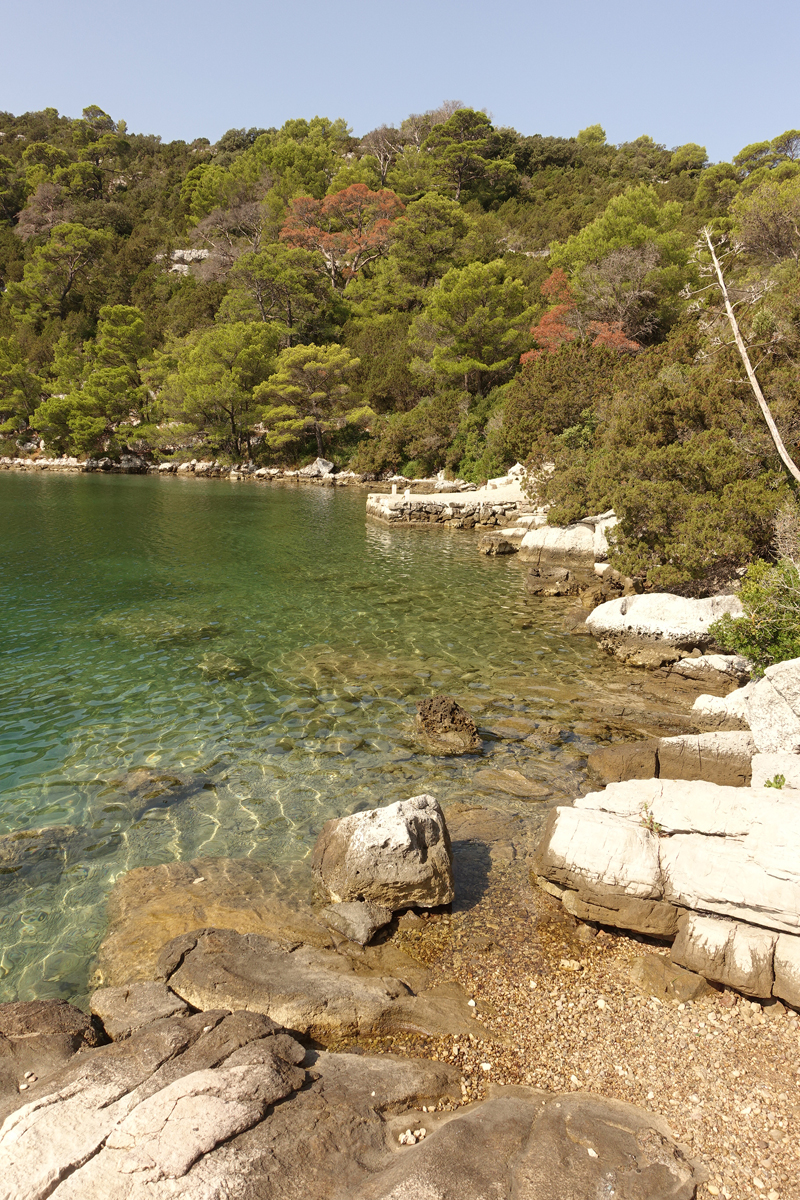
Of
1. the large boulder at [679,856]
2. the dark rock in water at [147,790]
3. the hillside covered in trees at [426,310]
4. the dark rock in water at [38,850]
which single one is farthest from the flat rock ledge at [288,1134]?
the hillside covered in trees at [426,310]

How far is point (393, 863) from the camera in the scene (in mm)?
6613

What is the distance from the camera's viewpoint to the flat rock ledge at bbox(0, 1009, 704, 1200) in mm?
3258

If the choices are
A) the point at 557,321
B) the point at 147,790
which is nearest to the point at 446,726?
the point at 147,790

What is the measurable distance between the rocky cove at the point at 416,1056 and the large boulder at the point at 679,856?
0.32m

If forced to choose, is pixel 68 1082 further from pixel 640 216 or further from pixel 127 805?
pixel 640 216

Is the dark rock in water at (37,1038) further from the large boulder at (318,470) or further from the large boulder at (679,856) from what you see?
the large boulder at (318,470)

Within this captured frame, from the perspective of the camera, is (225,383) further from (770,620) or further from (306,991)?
(306,991)

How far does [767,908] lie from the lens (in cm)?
543

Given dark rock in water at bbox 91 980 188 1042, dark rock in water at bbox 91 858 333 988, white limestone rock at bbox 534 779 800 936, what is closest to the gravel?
white limestone rock at bbox 534 779 800 936

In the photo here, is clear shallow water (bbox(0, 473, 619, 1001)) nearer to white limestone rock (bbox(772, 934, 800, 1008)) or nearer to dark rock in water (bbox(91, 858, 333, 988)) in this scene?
dark rock in water (bbox(91, 858, 333, 988))

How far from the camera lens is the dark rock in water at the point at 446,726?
10.4 metres

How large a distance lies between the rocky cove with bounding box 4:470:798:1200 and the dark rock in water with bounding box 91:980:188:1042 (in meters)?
0.02

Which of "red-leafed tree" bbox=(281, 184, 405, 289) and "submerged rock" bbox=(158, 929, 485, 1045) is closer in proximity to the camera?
"submerged rock" bbox=(158, 929, 485, 1045)

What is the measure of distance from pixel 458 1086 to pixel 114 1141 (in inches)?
93.7
